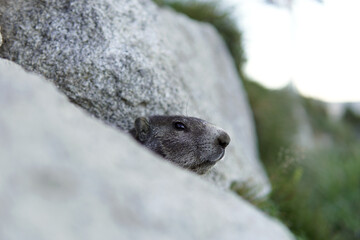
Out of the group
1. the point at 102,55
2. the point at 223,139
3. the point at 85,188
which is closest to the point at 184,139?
the point at 223,139

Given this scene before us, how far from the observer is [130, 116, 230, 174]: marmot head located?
3568 mm

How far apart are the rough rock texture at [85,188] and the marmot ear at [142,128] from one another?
186 centimetres

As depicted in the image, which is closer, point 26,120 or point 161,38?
point 26,120

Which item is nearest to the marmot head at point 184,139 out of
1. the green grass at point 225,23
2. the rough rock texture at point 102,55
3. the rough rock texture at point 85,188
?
the rough rock texture at point 102,55

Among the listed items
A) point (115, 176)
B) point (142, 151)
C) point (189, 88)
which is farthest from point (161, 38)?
point (115, 176)

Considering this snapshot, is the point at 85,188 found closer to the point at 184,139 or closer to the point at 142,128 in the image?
the point at 184,139

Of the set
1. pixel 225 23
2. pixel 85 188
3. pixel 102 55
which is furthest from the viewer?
pixel 225 23

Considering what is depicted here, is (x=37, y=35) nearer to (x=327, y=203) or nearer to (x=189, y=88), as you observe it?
(x=189, y=88)

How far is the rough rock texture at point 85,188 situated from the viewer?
149 centimetres

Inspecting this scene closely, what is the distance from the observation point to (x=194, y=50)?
7270mm

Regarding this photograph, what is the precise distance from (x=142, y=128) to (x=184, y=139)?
17.3 inches

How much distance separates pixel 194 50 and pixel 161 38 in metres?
2.31

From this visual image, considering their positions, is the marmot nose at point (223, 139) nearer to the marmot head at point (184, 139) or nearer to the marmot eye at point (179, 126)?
the marmot head at point (184, 139)

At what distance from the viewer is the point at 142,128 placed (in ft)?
12.7
